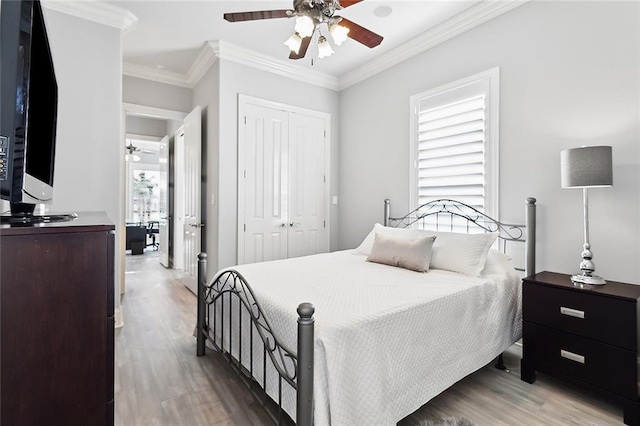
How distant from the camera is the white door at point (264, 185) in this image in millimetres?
3836

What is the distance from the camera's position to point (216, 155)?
3.73 m

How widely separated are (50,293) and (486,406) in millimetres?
2234

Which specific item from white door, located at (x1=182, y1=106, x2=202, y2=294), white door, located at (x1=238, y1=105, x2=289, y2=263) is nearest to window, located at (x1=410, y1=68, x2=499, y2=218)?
white door, located at (x1=238, y1=105, x2=289, y2=263)

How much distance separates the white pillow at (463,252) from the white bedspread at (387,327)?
0.28ft

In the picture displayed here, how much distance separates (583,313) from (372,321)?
141 centimetres

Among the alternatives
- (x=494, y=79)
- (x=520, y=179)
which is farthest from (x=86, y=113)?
(x=520, y=179)

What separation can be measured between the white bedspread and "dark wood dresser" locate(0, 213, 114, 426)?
82cm

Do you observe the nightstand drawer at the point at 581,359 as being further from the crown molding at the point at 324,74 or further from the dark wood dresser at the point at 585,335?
the crown molding at the point at 324,74

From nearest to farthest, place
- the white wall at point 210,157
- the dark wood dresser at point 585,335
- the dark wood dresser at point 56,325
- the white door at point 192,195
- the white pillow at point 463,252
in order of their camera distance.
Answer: the dark wood dresser at point 56,325, the dark wood dresser at point 585,335, the white pillow at point 463,252, the white wall at point 210,157, the white door at point 192,195

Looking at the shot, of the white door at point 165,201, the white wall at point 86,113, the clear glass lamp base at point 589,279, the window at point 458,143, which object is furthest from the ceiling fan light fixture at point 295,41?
the white door at point 165,201

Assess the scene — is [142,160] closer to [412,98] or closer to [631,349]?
[412,98]

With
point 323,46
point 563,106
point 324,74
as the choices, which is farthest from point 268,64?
point 563,106

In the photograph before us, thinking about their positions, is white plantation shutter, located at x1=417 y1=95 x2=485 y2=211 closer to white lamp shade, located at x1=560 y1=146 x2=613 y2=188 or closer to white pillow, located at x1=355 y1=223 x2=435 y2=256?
white pillow, located at x1=355 y1=223 x2=435 y2=256

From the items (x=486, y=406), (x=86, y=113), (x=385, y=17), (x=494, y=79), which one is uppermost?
(x=385, y=17)
